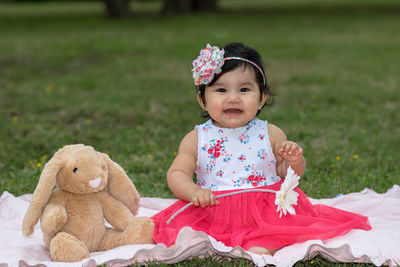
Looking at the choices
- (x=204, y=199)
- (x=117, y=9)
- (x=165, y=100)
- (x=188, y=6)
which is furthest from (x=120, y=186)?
(x=188, y=6)

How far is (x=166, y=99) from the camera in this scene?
24.9ft

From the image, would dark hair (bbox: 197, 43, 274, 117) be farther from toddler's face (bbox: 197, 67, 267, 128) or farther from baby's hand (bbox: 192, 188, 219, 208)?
baby's hand (bbox: 192, 188, 219, 208)

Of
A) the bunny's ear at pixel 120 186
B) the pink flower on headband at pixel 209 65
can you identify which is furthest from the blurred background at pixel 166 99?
the pink flower on headband at pixel 209 65

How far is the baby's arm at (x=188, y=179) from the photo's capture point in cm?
311

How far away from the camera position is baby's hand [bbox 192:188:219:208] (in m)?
3.10

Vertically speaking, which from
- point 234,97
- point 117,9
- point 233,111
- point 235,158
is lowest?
point 117,9

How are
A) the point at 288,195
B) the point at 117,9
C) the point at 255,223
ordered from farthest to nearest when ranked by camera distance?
the point at 117,9, the point at 255,223, the point at 288,195

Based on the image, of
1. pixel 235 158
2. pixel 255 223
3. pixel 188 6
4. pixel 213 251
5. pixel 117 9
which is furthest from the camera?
pixel 188 6

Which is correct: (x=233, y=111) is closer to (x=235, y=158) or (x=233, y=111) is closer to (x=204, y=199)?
(x=235, y=158)

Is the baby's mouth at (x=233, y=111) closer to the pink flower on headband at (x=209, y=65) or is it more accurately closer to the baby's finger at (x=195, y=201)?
the pink flower on headband at (x=209, y=65)

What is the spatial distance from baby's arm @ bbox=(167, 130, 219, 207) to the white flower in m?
0.34

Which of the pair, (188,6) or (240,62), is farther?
(188,6)

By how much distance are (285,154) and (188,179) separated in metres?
0.56

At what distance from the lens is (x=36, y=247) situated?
132 inches
